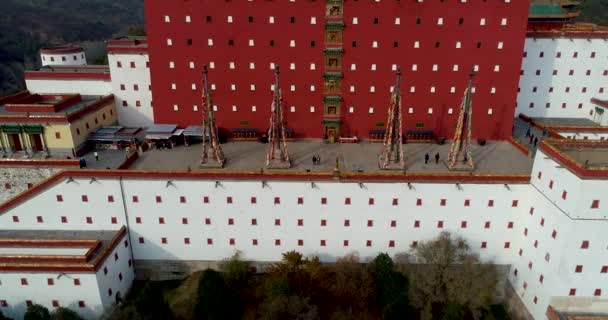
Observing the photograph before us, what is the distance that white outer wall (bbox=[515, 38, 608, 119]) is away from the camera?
39312 mm

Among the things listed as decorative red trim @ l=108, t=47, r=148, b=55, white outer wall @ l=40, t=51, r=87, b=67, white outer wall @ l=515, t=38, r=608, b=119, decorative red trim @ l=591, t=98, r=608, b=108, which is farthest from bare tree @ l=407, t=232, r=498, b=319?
white outer wall @ l=40, t=51, r=87, b=67

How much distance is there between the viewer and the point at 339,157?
32.4 metres

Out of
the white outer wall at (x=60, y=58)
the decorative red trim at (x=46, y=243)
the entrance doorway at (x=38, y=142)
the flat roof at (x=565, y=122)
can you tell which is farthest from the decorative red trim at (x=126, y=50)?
the flat roof at (x=565, y=122)

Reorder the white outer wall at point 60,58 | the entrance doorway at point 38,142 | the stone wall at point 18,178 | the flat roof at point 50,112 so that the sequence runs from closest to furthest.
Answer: the stone wall at point 18,178
the flat roof at point 50,112
the entrance doorway at point 38,142
the white outer wall at point 60,58

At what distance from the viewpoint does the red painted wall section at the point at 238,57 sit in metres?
33.1

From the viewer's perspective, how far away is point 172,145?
112ft

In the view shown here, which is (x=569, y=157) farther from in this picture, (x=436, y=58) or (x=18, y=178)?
(x=18, y=178)

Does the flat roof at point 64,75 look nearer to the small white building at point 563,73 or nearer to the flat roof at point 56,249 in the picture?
the flat roof at point 56,249

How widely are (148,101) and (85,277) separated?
17.7 meters

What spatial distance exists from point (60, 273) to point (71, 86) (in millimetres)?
21041

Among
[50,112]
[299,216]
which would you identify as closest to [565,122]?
[299,216]

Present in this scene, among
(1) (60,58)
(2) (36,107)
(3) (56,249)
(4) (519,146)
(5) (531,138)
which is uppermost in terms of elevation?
(1) (60,58)

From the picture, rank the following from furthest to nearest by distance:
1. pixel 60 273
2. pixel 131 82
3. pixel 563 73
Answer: pixel 563 73 → pixel 131 82 → pixel 60 273

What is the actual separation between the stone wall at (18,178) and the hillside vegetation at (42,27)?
8838 cm
